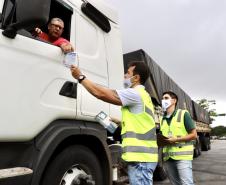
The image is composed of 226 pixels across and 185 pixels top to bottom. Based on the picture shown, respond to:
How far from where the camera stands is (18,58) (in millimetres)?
2654

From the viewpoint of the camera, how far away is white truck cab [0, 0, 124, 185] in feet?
8.26

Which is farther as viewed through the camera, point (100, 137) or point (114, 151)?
point (114, 151)

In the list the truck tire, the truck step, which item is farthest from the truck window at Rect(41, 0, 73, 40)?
the truck step

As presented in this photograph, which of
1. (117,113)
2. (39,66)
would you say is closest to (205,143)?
(117,113)

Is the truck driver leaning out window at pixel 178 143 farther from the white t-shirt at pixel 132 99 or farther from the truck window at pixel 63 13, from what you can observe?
the truck window at pixel 63 13

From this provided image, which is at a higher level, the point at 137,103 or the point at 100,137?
the point at 137,103

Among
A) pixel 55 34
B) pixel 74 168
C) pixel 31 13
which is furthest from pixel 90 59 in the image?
pixel 31 13

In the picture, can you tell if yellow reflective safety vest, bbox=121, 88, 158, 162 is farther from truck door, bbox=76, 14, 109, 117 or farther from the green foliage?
the green foliage

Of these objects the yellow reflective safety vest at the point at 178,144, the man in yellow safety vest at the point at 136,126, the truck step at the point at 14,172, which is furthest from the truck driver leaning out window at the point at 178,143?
the truck step at the point at 14,172

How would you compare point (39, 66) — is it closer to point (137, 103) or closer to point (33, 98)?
point (33, 98)

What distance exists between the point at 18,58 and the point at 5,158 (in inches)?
26.8

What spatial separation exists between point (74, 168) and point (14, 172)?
0.71 metres

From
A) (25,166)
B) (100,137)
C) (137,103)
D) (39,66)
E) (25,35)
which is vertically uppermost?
(25,35)

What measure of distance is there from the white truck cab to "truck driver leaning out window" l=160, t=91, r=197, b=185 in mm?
800
